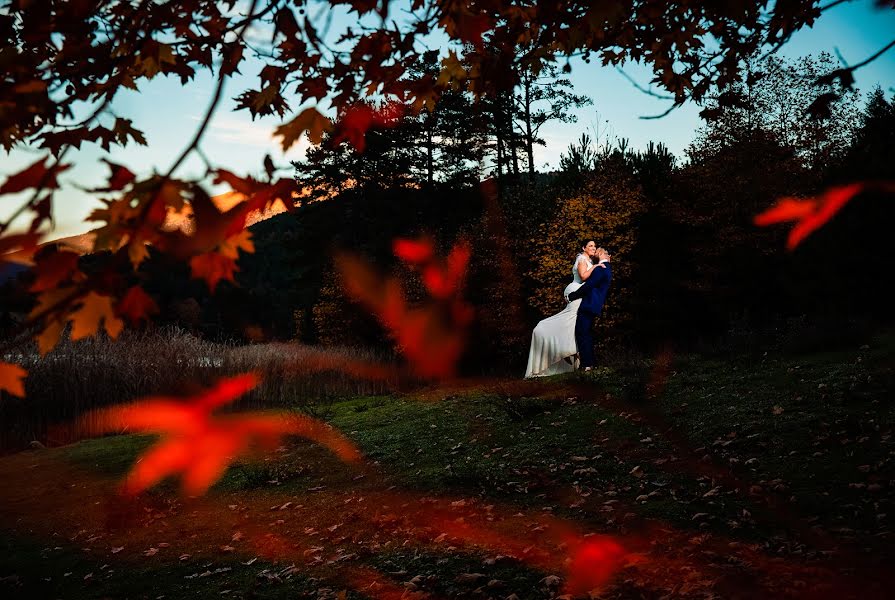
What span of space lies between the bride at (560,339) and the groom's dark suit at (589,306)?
237mm

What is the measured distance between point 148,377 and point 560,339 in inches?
335

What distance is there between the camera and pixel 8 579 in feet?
16.0

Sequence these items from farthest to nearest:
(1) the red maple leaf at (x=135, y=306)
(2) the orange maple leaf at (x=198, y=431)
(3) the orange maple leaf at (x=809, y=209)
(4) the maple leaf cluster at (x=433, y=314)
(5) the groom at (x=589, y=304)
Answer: (4) the maple leaf cluster at (x=433, y=314) → (3) the orange maple leaf at (x=809, y=209) → (5) the groom at (x=589, y=304) → (2) the orange maple leaf at (x=198, y=431) → (1) the red maple leaf at (x=135, y=306)

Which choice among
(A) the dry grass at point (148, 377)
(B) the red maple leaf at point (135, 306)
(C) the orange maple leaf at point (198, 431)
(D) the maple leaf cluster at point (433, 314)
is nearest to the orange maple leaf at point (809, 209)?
(D) the maple leaf cluster at point (433, 314)

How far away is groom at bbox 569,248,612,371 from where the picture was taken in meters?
12.4

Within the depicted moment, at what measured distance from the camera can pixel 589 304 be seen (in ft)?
41.0

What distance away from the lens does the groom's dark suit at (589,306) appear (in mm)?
12453

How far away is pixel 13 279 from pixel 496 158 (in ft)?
112

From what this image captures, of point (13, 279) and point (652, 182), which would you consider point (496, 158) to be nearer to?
point (652, 182)

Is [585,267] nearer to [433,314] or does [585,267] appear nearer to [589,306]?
[589,306]

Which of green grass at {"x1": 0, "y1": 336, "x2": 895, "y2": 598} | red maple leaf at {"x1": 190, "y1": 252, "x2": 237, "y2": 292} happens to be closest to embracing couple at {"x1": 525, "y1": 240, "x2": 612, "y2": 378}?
green grass at {"x1": 0, "y1": 336, "x2": 895, "y2": 598}

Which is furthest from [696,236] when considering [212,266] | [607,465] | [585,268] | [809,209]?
[212,266]

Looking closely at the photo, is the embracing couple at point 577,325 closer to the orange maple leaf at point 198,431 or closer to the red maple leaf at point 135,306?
the orange maple leaf at point 198,431

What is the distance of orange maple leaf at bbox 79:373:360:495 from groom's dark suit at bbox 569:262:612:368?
5.58 metres
